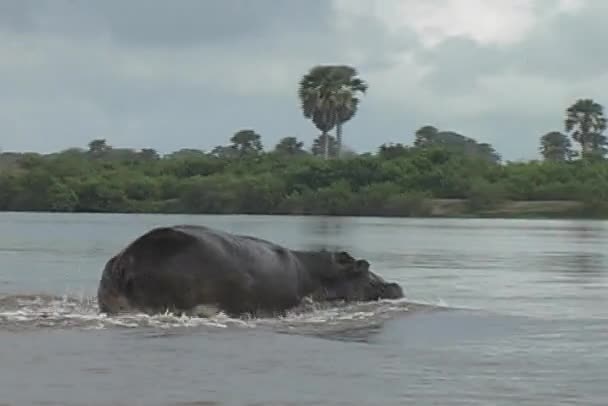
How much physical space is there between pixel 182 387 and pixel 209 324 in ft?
12.3

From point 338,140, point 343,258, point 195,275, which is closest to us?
point 195,275

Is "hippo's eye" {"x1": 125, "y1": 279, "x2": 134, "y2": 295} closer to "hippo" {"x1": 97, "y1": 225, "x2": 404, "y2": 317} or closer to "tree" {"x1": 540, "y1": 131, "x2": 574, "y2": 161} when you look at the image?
"hippo" {"x1": 97, "y1": 225, "x2": 404, "y2": 317}

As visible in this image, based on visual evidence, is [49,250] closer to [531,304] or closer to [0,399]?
[531,304]

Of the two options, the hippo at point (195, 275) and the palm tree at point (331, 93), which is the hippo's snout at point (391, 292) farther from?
the palm tree at point (331, 93)

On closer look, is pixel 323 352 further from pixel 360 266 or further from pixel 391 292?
pixel 391 292

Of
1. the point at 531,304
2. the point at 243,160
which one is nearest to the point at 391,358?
the point at 531,304

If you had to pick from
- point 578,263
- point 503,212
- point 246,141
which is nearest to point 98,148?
point 246,141

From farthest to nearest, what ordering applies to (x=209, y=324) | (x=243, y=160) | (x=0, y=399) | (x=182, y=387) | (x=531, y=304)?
(x=243, y=160)
(x=531, y=304)
(x=209, y=324)
(x=182, y=387)
(x=0, y=399)

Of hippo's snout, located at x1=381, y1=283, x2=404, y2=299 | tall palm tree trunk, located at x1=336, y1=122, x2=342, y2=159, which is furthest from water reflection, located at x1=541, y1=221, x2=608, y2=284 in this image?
tall palm tree trunk, located at x1=336, y1=122, x2=342, y2=159

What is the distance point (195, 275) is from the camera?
13.2m

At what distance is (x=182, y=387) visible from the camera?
9.47m

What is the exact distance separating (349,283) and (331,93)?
99.7 m

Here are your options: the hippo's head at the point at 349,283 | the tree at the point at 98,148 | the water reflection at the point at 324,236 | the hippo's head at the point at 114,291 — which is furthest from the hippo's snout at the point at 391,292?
the tree at the point at 98,148

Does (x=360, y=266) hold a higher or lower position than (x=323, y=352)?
higher
